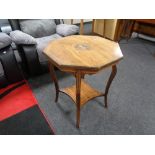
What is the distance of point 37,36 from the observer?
2094mm

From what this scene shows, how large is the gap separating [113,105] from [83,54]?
2.37 ft

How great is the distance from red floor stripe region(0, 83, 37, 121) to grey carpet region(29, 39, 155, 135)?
0.28ft

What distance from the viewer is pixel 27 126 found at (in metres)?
1.33

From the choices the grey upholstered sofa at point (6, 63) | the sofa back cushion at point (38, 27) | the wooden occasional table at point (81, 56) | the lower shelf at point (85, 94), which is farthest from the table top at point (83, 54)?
the sofa back cushion at point (38, 27)

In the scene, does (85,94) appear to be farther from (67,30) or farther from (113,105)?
(67,30)

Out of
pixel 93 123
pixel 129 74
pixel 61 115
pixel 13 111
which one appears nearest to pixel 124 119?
pixel 93 123

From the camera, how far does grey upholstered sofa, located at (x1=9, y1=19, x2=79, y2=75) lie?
1661mm

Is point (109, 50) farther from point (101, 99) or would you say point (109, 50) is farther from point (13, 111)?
point (13, 111)

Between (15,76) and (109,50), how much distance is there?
1109mm

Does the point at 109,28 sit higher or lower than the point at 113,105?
higher

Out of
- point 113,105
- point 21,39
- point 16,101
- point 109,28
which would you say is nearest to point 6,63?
point 21,39

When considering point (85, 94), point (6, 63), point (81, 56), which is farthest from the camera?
point (6, 63)

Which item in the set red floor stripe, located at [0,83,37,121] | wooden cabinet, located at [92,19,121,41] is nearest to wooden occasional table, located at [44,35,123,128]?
red floor stripe, located at [0,83,37,121]

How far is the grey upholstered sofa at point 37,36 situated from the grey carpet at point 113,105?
0.24m
